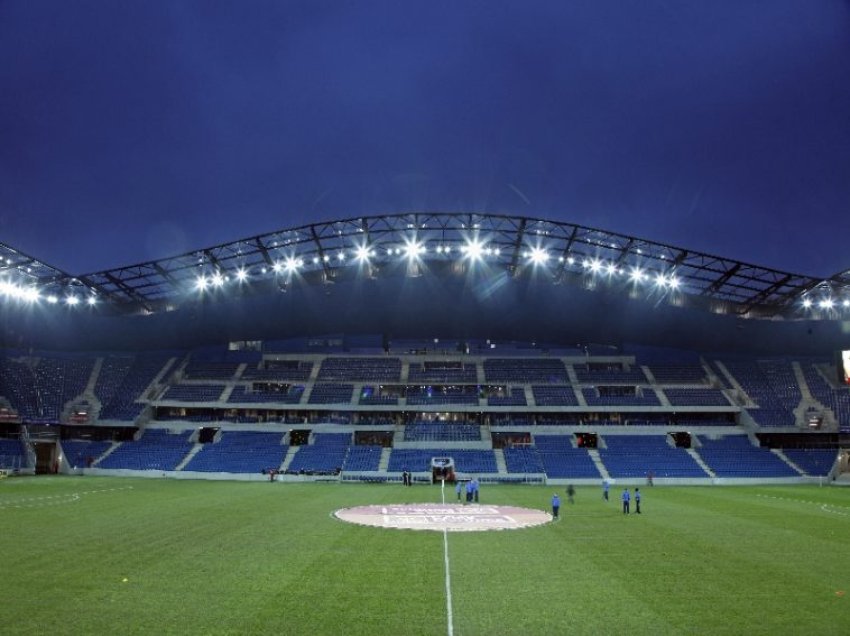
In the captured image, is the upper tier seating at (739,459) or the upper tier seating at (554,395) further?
the upper tier seating at (554,395)

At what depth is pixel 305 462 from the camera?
57.2 metres

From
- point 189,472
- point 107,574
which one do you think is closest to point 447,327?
point 189,472

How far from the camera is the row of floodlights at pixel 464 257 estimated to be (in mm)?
51031

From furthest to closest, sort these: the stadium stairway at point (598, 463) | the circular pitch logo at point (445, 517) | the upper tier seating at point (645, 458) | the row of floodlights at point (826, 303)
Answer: the row of floodlights at point (826, 303)
the upper tier seating at point (645, 458)
the stadium stairway at point (598, 463)
the circular pitch logo at point (445, 517)

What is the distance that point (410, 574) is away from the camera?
15930mm

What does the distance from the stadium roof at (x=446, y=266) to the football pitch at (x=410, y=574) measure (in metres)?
25.5

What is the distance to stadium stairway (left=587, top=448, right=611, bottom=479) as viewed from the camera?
54.5m

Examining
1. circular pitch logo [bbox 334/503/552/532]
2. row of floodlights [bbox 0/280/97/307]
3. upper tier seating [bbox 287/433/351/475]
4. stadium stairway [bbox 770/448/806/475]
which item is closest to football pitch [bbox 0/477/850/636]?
circular pitch logo [bbox 334/503/552/532]

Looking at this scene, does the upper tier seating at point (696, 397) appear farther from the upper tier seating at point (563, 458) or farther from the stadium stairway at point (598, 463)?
the upper tier seating at point (563, 458)

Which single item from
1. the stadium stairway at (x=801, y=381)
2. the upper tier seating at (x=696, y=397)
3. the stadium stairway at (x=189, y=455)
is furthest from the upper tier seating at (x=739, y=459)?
the stadium stairway at (x=189, y=455)

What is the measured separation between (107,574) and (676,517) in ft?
80.1

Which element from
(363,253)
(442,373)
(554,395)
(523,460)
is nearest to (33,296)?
(363,253)

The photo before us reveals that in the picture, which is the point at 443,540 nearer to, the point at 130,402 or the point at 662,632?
the point at 662,632

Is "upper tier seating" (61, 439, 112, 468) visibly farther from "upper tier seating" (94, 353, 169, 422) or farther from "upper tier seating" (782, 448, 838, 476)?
"upper tier seating" (782, 448, 838, 476)
